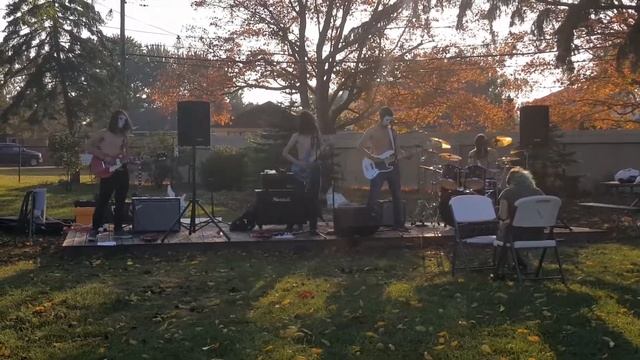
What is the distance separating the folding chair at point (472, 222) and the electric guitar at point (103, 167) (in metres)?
4.42

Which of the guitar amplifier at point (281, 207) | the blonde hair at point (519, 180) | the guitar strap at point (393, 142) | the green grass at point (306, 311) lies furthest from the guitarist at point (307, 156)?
the blonde hair at point (519, 180)

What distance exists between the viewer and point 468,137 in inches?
808

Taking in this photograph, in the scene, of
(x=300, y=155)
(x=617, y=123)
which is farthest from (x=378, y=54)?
(x=300, y=155)

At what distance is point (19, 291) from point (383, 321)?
3418 mm

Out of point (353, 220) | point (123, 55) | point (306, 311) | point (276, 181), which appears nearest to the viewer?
point (306, 311)

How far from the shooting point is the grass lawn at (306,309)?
181 inches

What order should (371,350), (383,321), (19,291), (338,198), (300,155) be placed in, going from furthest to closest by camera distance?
(338,198) → (300,155) → (19,291) → (383,321) → (371,350)

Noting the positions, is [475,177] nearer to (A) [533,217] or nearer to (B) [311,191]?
(B) [311,191]

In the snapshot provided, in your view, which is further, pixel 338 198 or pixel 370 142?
pixel 338 198

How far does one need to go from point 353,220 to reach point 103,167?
10.9ft

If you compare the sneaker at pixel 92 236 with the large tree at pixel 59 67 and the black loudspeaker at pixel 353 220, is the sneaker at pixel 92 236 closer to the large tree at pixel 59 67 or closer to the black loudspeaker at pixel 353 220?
→ the black loudspeaker at pixel 353 220

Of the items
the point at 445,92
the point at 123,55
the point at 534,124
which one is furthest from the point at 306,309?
the point at 123,55

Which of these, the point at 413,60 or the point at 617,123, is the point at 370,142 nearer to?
the point at 413,60

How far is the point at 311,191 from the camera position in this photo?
945 cm
